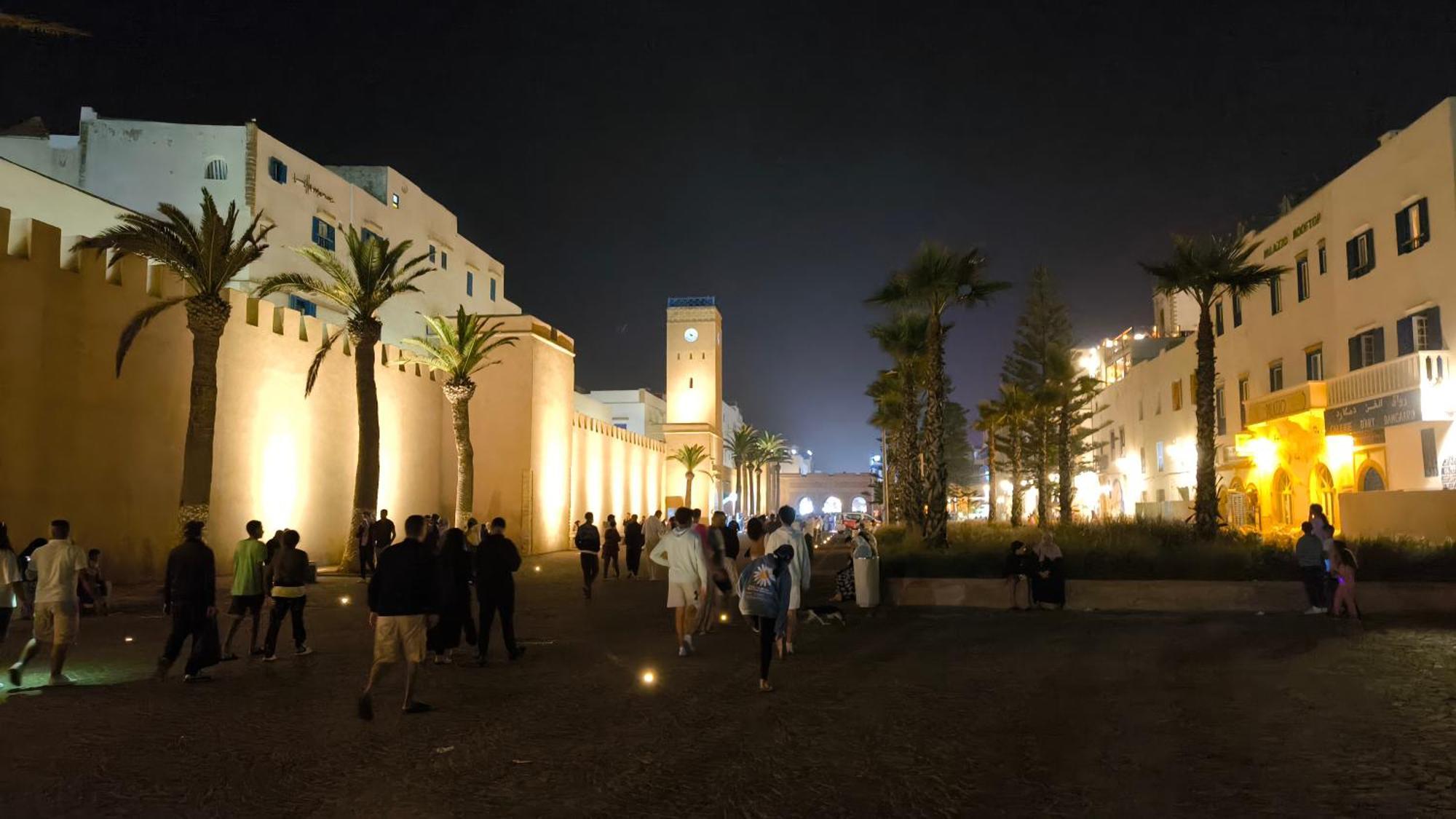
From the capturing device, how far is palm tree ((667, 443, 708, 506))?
218 ft

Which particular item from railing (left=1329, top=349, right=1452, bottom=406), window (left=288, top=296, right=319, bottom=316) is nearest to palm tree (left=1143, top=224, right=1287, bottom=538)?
railing (left=1329, top=349, right=1452, bottom=406)

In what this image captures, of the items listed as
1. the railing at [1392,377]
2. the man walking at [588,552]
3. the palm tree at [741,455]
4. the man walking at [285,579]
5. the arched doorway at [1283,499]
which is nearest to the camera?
the man walking at [285,579]

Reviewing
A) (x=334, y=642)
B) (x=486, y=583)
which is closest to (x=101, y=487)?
(x=334, y=642)

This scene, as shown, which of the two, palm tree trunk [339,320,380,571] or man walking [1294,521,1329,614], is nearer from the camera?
man walking [1294,521,1329,614]

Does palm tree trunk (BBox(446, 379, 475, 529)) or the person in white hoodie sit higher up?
palm tree trunk (BBox(446, 379, 475, 529))

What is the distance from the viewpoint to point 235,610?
34.9ft

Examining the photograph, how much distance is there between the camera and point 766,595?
9.23 metres

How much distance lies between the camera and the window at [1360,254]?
82.0 ft

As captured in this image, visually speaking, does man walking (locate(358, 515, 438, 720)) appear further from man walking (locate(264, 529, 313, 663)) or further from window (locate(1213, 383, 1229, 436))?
window (locate(1213, 383, 1229, 436))

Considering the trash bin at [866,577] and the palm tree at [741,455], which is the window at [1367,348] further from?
the palm tree at [741,455]

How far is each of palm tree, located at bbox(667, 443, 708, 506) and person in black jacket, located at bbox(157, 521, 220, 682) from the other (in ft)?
185

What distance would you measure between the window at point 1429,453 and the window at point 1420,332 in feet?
6.50

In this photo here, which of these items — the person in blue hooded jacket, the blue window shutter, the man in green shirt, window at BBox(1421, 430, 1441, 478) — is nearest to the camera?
the person in blue hooded jacket

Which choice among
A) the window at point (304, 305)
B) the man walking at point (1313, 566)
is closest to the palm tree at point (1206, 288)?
the man walking at point (1313, 566)
